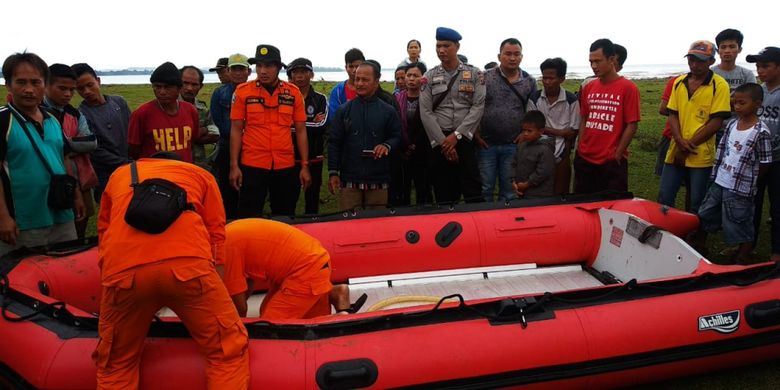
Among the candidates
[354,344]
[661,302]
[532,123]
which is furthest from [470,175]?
[354,344]

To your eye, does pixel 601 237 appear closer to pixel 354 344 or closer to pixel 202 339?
pixel 354 344

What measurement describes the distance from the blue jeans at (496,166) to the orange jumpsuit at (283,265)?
228 cm

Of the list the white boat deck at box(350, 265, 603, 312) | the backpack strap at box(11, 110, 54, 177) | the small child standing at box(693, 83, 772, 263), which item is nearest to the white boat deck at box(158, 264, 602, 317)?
the white boat deck at box(350, 265, 603, 312)

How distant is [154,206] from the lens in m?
1.79

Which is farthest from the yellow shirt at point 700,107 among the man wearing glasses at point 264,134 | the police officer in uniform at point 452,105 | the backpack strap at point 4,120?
the backpack strap at point 4,120

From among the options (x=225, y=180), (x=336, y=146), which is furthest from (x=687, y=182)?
(x=225, y=180)

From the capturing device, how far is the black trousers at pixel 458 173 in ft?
14.5

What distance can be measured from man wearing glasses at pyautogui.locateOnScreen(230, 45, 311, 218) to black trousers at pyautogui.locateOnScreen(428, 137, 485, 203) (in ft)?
3.60

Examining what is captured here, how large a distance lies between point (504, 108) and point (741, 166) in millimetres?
1693

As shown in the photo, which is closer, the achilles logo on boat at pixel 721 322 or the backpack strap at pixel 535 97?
the achilles logo on boat at pixel 721 322

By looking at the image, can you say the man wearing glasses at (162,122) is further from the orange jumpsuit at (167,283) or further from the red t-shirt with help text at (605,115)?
the red t-shirt with help text at (605,115)

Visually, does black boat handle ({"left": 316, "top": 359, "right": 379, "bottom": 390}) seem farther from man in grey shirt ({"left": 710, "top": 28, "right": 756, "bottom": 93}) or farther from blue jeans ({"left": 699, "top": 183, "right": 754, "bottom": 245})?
man in grey shirt ({"left": 710, "top": 28, "right": 756, "bottom": 93})

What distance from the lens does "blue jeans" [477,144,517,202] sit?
14.8 feet

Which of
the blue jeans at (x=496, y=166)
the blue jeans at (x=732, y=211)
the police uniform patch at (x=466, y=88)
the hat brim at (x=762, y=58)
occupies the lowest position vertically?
the blue jeans at (x=732, y=211)
